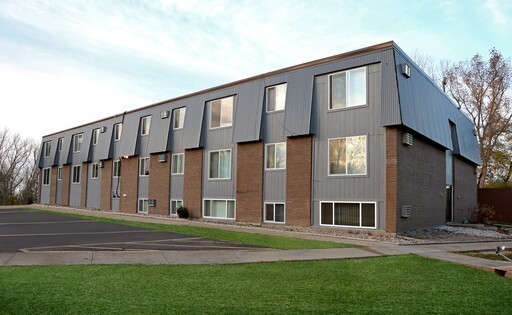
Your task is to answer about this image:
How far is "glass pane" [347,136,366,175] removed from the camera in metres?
16.1

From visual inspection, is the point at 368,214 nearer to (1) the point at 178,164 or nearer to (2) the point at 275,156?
(2) the point at 275,156

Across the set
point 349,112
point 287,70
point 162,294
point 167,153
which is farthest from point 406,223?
point 167,153

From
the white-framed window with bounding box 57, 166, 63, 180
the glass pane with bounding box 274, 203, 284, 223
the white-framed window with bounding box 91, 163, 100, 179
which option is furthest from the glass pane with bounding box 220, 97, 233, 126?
the white-framed window with bounding box 57, 166, 63, 180

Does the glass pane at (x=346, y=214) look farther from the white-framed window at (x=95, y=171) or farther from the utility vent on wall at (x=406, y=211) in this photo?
the white-framed window at (x=95, y=171)

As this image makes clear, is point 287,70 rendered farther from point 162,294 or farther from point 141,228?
point 162,294

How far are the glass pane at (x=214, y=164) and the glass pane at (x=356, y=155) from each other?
304 inches

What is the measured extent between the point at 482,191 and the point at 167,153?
71.4ft

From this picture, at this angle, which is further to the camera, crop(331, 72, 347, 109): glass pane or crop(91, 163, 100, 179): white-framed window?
crop(91, 163, 100, 179): white-framed window

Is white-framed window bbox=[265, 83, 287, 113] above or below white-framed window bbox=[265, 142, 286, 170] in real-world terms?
above

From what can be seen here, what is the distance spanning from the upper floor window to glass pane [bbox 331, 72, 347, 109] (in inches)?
97.9

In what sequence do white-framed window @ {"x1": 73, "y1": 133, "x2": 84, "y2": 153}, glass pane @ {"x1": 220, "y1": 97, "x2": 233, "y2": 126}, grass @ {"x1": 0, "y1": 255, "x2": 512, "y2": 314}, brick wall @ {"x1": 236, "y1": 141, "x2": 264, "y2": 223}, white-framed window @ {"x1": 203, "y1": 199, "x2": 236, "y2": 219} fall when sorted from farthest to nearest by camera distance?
white-framed window @ {"x1": 73, "y1": 133, "x2": 84, "y2": 153} < glass pane @ {"x1": 220, "y1": 97, "x2": 233, "y2": 126} < white-framed window @ {"x1": 203, "y1": 199, "x2": 236, "y2": 219} < brick wall @ {"x1": 236, "y1": 141, "x2": 264, "y2": 223} < grass @ {"x1": 0, "y1": 255, "x2": 512, "y2": 314}

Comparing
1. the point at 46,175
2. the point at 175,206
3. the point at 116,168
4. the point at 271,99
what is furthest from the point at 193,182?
the point at 46,175

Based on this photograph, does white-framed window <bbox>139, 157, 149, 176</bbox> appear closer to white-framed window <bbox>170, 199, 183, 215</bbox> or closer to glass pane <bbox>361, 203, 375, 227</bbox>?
white-framed window <bbox>170, 199, 183, 215</bbox>

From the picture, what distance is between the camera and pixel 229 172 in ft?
69.5
